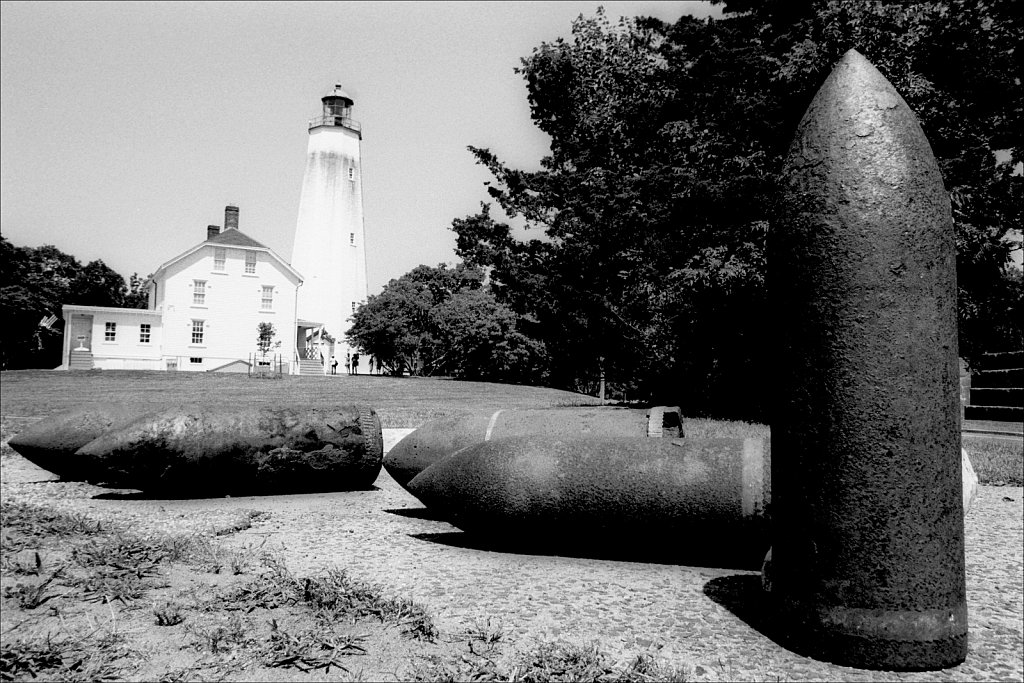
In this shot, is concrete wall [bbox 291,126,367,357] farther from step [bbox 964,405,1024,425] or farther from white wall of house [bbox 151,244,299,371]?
step [bbox 964,405,1024,425]

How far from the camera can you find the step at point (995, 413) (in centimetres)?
2457

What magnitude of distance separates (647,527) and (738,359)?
15552mm

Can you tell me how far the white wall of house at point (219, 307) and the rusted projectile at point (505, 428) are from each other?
137 ft

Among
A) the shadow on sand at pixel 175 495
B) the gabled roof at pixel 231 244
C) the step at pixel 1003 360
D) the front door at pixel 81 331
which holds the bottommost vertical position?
the shadow on sand at pixel 175 495

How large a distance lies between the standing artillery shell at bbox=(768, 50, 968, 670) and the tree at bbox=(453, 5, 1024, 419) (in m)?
10.9

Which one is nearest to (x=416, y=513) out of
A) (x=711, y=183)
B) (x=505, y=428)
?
(x=505, y=428)

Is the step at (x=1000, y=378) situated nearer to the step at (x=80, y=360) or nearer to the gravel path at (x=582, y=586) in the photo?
the gravel path at (x=582, y=586)

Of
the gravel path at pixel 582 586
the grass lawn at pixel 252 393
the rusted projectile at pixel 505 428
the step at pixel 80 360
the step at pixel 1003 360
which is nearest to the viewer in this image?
the gravel path at pixel 582 586

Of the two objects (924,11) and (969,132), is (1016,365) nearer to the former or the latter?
(969,132)

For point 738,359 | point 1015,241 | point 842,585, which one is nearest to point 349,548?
point 842,585

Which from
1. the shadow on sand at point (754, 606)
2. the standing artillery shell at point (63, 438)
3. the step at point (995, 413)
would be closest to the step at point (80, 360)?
the standing artillery shell at point (63, 438)

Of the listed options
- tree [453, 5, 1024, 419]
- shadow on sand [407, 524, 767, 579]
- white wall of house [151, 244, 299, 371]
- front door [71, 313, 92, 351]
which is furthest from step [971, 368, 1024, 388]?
front door [71, 313, 92, 351]

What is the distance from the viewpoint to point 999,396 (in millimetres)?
26016

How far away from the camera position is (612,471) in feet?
17.7
